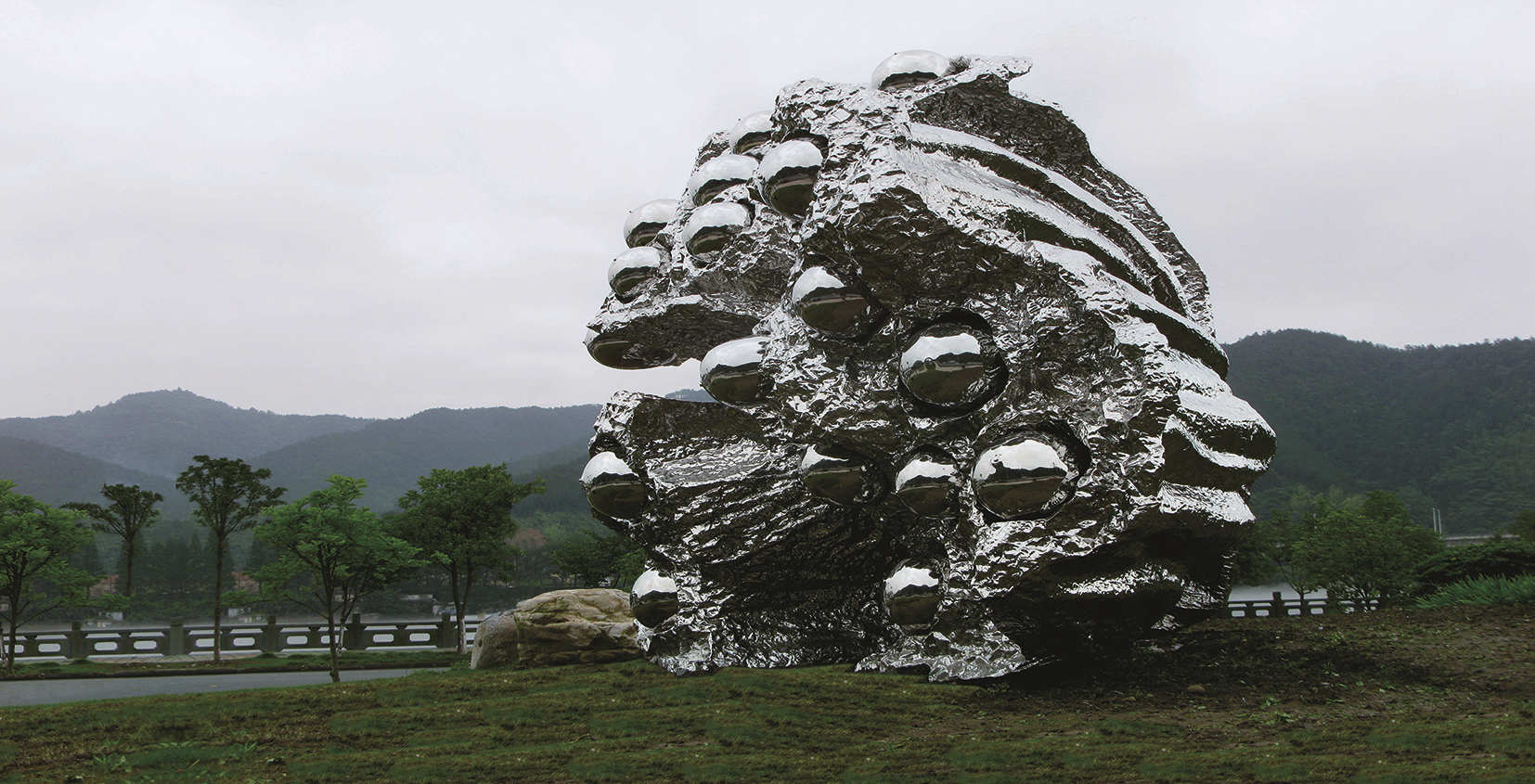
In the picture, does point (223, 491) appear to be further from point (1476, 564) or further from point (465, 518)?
point (1476, 564)

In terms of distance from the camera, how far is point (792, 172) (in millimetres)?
8914

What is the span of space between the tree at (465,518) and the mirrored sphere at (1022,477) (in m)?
26.0

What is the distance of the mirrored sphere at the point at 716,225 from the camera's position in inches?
395

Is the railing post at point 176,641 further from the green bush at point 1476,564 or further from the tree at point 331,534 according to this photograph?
the green bush at point 1476,564

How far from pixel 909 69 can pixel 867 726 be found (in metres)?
5.81

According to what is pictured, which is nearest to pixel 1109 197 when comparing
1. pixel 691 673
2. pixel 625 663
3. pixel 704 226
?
pixel 704 226

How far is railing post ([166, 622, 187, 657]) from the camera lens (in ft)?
93.5

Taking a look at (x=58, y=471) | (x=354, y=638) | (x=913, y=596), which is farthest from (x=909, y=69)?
(x=58, y=471)

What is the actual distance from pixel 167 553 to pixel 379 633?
31.1 metres

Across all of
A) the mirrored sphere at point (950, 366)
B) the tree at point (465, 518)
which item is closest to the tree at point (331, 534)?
the tree at point (465, 518)

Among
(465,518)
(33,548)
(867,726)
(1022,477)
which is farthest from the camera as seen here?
(465,518)

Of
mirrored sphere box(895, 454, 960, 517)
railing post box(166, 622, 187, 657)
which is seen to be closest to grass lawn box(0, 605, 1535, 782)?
mirrored sphere box(895, 454, 960, 517)

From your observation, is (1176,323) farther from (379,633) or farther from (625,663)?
(379,633)

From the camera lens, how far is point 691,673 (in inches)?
380
